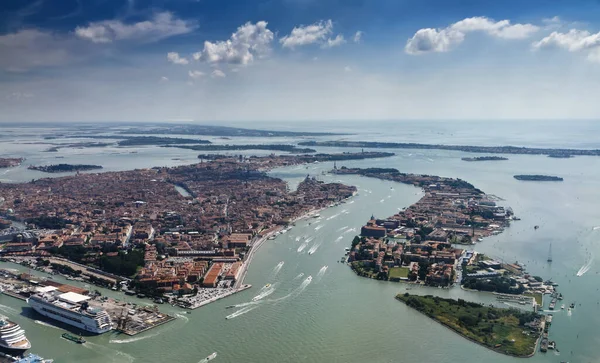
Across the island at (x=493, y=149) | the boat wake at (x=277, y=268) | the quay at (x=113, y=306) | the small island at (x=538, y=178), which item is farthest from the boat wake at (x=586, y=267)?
the island at (x=493, y=149)

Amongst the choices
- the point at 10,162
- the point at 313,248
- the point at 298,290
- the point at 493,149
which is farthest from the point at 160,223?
the point at 493,149

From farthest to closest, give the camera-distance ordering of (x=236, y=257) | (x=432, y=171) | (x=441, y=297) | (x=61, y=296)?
1. (x=432, y=171)
2. (x=236, y=257)
3. (x=441, y=297)
4. (x=61, y=296)

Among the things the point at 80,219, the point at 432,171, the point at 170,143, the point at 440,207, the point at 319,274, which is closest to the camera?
the point at 319,274

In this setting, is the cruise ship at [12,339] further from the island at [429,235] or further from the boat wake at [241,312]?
the island at [429,235]

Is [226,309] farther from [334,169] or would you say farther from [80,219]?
[334,169]

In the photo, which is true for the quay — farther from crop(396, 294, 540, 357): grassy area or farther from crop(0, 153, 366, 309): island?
crop(396, 294, 540, 357): grassy area

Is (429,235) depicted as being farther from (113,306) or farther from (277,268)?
(113,306)

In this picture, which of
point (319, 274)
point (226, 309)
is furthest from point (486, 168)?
point (226, 309)
